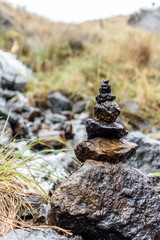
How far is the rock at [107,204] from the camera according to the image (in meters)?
1.28

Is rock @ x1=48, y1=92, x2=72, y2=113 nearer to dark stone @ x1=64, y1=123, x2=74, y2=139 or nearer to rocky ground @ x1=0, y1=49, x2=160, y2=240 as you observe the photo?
rocky ground @ x1=0, y1=49, x2=160, y2=240

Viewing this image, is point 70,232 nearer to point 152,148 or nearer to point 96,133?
point 96,133

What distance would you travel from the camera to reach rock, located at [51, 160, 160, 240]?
4.20 ft

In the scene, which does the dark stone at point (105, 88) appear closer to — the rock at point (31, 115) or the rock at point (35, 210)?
the rock at point (35, 210)

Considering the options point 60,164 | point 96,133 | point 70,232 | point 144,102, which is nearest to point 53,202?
point 70,232

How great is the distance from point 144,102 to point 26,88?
2.91 metres

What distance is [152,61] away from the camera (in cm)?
672

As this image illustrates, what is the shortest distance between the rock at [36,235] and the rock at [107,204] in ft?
0.20

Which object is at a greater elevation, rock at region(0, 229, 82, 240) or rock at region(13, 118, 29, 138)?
rock at region(13, 118, 29, 138)

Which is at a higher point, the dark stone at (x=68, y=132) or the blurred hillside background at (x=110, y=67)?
the blurred hillside background at (x=110, y=67)

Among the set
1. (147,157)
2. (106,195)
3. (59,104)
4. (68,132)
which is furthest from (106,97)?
(59,104)

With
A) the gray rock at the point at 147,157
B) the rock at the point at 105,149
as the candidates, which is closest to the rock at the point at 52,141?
the gray rock at the point at 147,157

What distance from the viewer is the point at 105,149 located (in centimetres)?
141

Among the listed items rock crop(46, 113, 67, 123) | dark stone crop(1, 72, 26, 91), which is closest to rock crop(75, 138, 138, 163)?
rock crop(46, 113, 67, 123)
